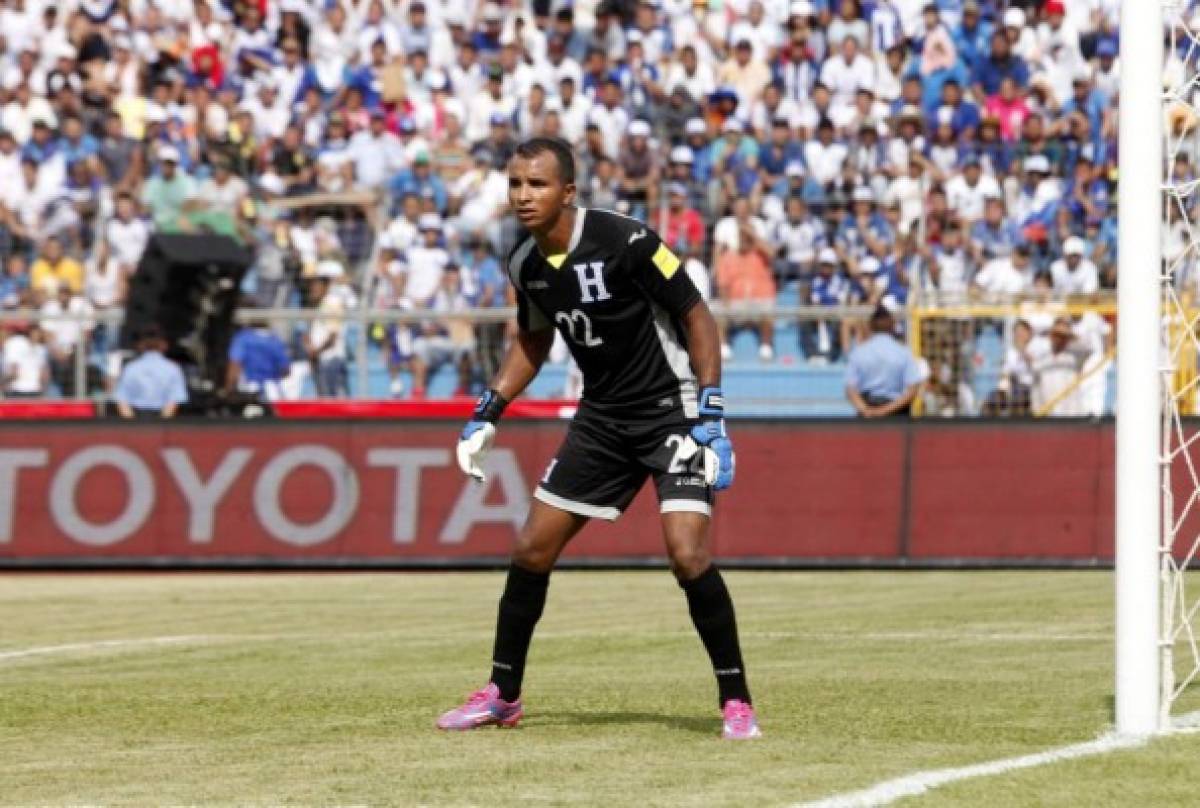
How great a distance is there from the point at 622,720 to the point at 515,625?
1.96ft

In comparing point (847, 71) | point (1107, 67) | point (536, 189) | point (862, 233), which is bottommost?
point (536, 189)

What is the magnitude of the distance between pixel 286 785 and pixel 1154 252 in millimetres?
3684

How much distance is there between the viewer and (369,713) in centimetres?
998

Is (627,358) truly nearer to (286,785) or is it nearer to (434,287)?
(286,785)

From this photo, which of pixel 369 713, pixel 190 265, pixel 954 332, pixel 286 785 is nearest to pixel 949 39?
pixel 954 332

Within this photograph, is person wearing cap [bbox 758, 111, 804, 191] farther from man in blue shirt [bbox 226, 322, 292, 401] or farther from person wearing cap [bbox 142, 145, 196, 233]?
person wearing cap [bbox 142, 145, 196, 233]

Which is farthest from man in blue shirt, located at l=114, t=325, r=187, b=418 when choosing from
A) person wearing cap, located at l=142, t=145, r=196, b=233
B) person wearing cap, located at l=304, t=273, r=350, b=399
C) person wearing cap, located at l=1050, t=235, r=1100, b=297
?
person wearing cap, located at l=1050, t=235, r=1100, b=297

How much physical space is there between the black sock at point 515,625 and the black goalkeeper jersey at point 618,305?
2.47 ft

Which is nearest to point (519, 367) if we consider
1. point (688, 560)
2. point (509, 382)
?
point (509, 382)

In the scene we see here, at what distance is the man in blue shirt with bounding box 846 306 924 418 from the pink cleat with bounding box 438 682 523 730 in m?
12.1

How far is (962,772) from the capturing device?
25.6ft

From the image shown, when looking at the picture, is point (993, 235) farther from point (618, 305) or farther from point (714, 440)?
point (714, 440)

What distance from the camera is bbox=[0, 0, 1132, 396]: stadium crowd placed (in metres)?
23.1

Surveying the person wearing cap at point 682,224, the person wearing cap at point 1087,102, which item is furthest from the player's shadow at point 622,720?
the person wearing cap at point 1087,102
